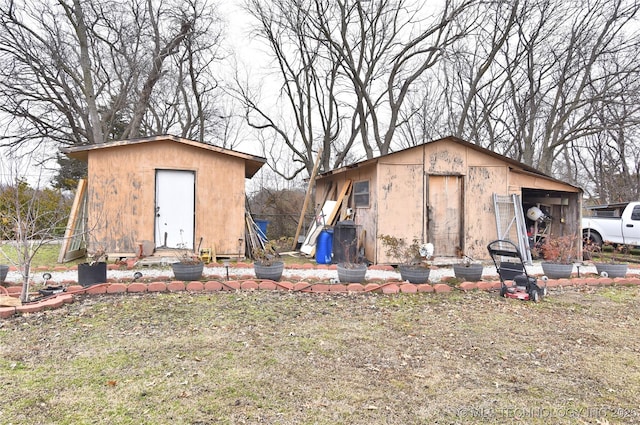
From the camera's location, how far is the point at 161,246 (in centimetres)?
827

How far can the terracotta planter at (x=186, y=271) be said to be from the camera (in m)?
6.06

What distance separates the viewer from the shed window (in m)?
9.08

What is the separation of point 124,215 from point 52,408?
6.43 metres

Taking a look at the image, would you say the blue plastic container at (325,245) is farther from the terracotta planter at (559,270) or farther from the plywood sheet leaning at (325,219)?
the terracotta planter at (559,270)

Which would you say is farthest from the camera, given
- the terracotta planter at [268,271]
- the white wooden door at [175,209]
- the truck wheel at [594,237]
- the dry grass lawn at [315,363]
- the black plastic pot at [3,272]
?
Answer: the truck wheel at [594,237]

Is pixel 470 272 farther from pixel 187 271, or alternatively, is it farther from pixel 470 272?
pixel 187 271

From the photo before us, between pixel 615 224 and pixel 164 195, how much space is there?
41.7 ft

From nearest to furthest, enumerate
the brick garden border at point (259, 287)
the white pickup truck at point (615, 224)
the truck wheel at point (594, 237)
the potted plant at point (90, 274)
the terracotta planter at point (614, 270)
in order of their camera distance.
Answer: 1. the brick garden border at point (259, 287)
2. the potted plant at point (90, 274)
3. the terracotta planter at point (614, 270)
4. the white pickup truck at point (615, 224)
5. the truck wheel at point (594, 237)

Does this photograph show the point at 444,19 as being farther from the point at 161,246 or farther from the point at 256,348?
the point at 256,348

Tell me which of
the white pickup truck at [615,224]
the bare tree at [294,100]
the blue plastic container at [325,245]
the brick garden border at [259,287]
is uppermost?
the bare tree at [294,100]

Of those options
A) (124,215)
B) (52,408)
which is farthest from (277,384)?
(124,215)

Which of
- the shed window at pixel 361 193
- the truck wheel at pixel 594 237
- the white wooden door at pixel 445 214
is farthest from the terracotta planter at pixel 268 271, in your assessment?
the truck wheel at pixel 594 237

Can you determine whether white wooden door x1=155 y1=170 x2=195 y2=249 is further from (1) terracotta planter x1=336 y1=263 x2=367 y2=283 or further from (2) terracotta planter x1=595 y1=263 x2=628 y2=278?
(2) terracotta planter x1=595 y1=263 x2=628 y2=278

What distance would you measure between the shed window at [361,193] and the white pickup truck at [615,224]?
20.8ft
